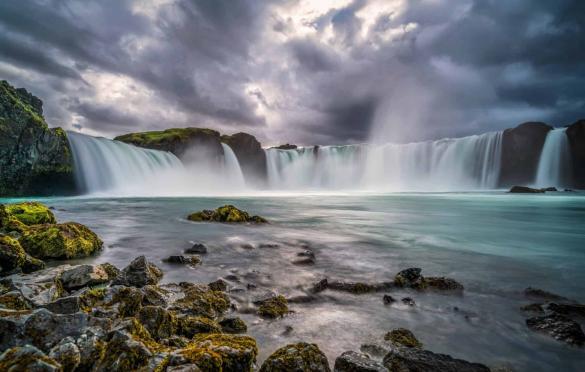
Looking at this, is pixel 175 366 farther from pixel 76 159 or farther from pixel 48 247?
pixel 76 159

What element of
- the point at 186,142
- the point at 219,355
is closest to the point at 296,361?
the point at 219,355

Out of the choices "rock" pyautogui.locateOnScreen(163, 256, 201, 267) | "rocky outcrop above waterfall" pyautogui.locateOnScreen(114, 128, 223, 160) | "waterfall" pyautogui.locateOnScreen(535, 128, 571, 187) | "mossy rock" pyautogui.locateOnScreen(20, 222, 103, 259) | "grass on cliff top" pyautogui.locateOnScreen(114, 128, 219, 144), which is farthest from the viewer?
"grass on cliff top" pyautogui.locateOnScreen(114, 128, 219, 144)

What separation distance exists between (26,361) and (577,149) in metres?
79.0

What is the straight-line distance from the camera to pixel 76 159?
3719cm

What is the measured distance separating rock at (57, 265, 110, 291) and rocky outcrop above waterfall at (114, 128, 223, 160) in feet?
207

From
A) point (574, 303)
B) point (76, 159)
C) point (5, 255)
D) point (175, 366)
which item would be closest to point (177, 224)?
point (5, 255)

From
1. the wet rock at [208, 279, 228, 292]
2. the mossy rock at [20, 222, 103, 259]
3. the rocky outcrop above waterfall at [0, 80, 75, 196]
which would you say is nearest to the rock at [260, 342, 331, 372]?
the wet rock at [208, 279, 228, 292]

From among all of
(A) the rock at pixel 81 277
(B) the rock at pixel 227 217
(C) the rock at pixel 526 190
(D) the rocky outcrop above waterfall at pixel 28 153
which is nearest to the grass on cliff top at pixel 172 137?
(D) the rocky outcrop above waterfall at pixel 28 153

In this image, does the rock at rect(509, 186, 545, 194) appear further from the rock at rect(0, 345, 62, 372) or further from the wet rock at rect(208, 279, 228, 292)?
the rock at rect(0, 345, 62, 372)

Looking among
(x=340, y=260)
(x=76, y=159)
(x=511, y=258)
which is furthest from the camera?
(x=76, y=159)

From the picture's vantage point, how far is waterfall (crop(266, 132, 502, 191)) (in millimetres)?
63438

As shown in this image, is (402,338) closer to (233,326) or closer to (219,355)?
(233,326)

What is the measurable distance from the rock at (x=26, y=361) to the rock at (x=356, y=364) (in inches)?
88.2

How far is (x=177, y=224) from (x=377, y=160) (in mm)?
67902
